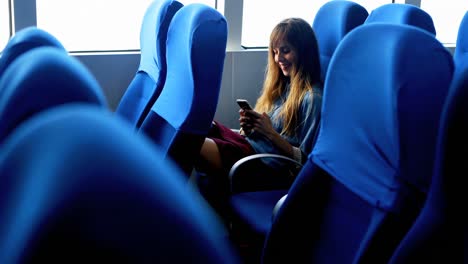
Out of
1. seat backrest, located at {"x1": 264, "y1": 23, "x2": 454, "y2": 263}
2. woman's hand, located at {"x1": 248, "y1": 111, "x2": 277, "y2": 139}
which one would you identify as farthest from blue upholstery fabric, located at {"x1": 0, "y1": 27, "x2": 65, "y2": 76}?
woman's hand, located at {"x1": 248, "y1": 111, "x2": 277, "y2": 139}

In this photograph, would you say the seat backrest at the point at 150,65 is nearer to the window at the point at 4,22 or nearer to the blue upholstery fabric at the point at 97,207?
the window at the point at 4,22

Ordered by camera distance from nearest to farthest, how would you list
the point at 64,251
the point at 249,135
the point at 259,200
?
1. the point at 64,251
2. the point at 259,200
3. the point at 249,135

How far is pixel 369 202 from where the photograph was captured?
4.26 feet

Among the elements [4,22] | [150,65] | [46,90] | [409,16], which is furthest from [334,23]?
[46,90]

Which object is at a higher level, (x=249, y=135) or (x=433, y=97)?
(x=433, y=97)

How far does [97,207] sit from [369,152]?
1074 millimetres

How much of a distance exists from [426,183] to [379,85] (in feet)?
0.72

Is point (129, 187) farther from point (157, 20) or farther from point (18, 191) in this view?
point (157, 20)

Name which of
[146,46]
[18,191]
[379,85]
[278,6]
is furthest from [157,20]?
[18,191]

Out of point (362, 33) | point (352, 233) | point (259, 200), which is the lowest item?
point (259, 200)

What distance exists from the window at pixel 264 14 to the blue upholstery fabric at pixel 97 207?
10.4 ft

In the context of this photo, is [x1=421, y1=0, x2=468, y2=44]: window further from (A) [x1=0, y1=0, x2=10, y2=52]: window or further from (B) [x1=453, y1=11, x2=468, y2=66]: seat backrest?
(A) [x1=0, y1=0, x2=10, y2=52]: window

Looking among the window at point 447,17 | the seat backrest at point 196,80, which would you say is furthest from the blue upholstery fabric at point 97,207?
the window at point 447,17

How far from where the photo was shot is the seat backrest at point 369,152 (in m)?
1.18
